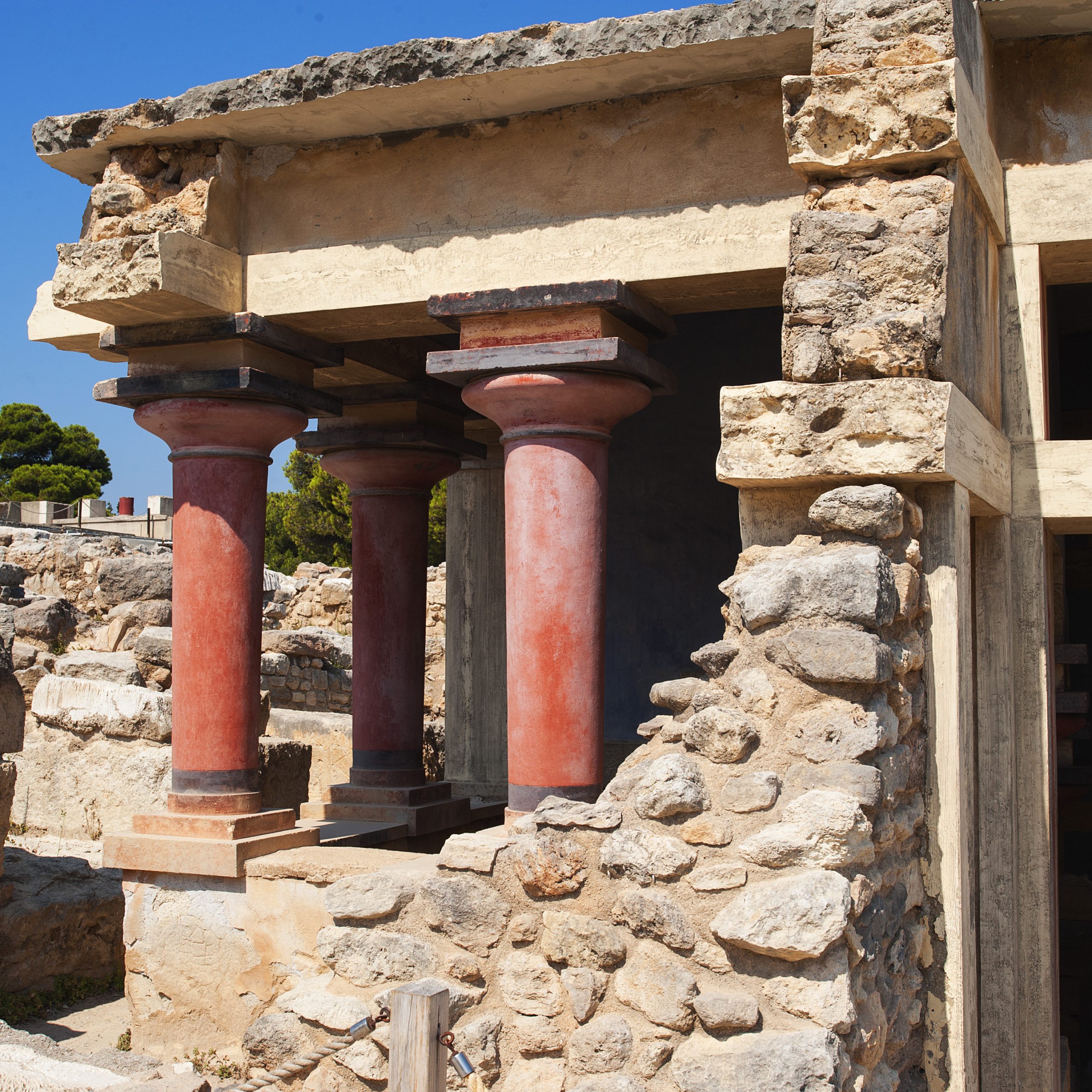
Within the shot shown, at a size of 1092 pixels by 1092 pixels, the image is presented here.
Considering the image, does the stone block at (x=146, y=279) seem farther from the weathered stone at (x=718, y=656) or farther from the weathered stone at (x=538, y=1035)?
the weathered stone at (x=538, y=1035)

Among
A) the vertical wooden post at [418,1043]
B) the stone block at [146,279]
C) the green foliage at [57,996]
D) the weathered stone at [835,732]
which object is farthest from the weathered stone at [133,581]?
the vertical wooden post at [418,1043]

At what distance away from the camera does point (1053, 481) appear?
184 inches

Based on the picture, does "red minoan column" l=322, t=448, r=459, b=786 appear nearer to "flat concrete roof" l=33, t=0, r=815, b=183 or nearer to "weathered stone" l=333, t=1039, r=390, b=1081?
"flat concrete roof" l=33, t=0, r=815, b=183

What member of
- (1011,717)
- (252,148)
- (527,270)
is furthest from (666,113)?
(1011,717)

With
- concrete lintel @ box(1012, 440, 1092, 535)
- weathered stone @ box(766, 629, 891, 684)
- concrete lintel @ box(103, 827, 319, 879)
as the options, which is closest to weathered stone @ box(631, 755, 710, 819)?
weathered stone @ box(766, 629, 891, 684)

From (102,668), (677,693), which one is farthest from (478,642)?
(677,693)

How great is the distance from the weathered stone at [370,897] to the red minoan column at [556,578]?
1418 mm

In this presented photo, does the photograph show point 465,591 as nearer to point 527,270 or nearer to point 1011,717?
point 527,270

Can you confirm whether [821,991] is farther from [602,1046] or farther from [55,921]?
[55,921]

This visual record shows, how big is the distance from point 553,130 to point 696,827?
3.39 metres

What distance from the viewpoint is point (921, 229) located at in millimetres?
3951

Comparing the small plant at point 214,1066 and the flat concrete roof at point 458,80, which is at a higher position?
the flat concrete roof at point 458,80

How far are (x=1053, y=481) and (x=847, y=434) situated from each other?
1.36 m

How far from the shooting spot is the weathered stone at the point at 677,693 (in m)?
3.79
